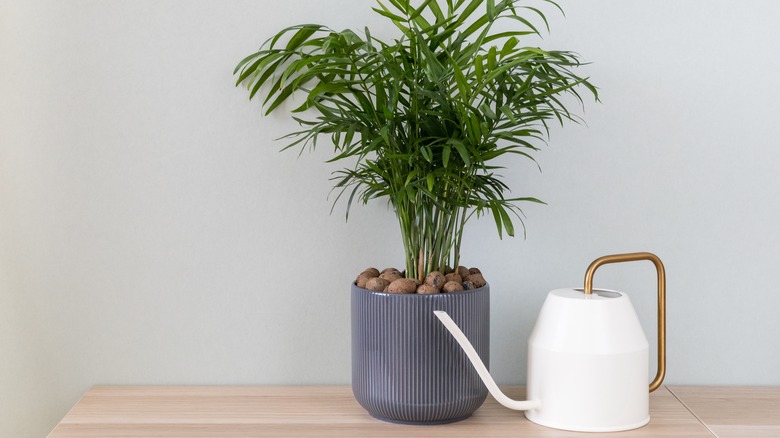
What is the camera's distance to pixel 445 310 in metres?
0.95

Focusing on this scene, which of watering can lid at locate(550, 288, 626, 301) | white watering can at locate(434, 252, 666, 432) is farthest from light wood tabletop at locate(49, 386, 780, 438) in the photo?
watering can lid at locate(550, 288, 626, 301)

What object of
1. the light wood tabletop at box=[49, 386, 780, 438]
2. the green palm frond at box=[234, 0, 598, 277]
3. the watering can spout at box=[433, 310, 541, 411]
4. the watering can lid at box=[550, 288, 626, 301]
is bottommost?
the light wood tabletop at box=[49, 386, 780, 438]

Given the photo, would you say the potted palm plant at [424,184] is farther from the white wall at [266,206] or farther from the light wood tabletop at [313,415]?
the white wall at [266,206]

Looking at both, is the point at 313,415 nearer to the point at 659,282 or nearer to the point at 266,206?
the point at 266,206

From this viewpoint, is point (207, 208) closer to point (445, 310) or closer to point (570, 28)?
point (445, 310)

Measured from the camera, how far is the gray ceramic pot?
0.94 meters

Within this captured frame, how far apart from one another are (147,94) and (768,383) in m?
1.13

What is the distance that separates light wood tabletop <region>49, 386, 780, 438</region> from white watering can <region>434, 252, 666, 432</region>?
0.08 ft

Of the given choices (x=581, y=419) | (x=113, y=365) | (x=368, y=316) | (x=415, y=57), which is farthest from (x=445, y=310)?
(x=113, y=365)

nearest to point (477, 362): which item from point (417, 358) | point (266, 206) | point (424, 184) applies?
point (417, 358)

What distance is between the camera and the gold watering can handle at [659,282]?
3.22 feet

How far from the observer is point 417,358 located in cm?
94

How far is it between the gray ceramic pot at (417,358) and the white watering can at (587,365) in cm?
3

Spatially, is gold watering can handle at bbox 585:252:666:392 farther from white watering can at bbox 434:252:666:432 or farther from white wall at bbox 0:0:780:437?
white wall at bbox 0:0:780:437
